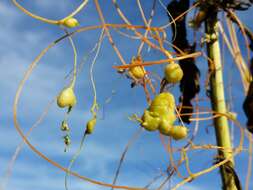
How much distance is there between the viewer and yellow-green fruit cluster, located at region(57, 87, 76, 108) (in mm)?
1160

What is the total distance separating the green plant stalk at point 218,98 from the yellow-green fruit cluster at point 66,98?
1.41 feet

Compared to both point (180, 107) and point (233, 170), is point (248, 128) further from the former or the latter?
point (180, 107)

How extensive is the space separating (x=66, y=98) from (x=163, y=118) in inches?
8.5

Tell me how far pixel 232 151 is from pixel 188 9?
43 centimetres

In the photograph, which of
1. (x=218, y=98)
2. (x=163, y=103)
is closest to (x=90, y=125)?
(x=163, y=103)

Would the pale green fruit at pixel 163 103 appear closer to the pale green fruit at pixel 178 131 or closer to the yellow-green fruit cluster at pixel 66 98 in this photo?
the pale green fruit at pixel 178 131

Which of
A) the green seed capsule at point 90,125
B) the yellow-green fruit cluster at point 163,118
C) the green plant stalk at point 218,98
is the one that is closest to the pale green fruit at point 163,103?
the yellow-green fruit cluster at point 163,118

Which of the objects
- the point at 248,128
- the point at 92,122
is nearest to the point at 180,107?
the point at 248,128

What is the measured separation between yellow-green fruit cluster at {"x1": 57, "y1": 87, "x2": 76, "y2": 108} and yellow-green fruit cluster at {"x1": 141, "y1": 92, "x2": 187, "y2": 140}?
0.17 meters

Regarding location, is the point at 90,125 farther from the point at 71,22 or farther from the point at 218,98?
the point at 218,98

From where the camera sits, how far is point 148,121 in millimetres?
1069

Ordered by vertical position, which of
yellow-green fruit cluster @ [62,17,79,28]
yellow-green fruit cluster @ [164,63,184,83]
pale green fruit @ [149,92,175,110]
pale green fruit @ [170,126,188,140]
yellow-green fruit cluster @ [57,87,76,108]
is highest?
yellow-green fruit cluster @ [62,17,79,28]

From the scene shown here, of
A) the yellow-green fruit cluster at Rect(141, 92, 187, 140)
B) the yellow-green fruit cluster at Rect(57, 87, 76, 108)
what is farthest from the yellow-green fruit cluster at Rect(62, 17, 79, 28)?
the yellow-green fruit cluster at Rect(141, 92, 187, 140)

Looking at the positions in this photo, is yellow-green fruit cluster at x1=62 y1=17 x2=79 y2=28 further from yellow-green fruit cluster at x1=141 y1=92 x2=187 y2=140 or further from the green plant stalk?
the green plant stalk
